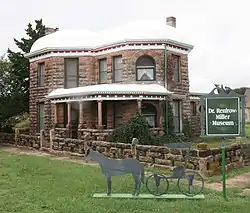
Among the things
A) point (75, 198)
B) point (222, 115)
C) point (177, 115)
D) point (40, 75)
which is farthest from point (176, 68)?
point (75, 198)

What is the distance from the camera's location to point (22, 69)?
29.3 m

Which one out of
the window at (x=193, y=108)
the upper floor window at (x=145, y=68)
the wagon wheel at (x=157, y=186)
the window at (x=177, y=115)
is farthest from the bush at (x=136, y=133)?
the window at (x=193, y=108)

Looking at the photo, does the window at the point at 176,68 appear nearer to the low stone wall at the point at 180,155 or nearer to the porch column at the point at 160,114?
the porch column at the point at 160,114

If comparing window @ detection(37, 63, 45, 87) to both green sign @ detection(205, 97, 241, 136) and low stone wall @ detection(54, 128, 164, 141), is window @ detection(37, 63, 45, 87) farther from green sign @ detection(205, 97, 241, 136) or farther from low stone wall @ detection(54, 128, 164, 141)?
green sign @ detection(205, 97, 241, 136)

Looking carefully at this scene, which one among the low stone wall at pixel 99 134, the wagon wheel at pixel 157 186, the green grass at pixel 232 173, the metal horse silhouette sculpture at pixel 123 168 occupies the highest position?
the low stone wall at pixel 99 134

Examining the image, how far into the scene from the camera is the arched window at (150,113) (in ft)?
73.4

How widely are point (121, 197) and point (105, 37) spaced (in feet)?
57.0

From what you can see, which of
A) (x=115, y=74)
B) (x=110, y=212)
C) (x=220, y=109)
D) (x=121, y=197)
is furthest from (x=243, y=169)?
(x=115, y=74)

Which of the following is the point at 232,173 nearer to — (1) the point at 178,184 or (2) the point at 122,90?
(1) the point at 178,184

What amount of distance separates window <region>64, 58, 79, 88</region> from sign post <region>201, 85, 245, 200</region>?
16.6 metres

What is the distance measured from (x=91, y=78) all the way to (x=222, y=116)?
1652 centimetres

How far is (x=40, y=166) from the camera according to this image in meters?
14.4

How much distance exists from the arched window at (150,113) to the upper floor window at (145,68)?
1726mm

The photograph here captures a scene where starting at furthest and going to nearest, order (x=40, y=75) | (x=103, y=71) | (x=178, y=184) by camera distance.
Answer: (x=40, y=75)
(x=103, y=71)
(x=178, y=184)
